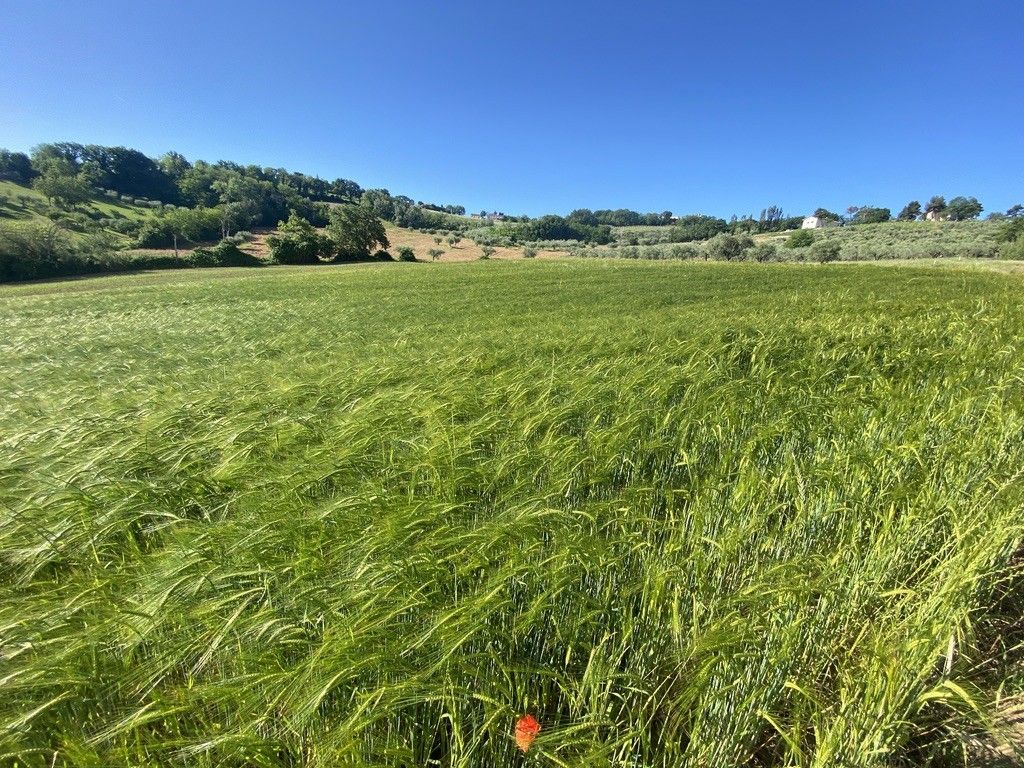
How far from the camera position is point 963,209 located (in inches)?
3871

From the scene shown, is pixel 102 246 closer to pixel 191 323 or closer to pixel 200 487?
pixel 191 323

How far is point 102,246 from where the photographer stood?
54875mm

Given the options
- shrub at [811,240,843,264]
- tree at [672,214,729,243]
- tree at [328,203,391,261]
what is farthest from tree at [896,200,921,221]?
tree at [328,203,391,261]

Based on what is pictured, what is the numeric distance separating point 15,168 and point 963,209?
224656 mm

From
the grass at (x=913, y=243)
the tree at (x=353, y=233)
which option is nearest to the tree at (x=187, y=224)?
the tree at (x=353, y=233)

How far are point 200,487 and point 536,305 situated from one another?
14.7m

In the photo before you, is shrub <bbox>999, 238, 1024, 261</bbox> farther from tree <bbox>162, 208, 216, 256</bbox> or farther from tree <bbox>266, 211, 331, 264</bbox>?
tree <bbox>162, 208, 216, 256</bbox>

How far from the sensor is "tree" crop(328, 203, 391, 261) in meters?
74.4

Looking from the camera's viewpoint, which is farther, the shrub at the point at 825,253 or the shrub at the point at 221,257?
the shrub at the point at 221,257

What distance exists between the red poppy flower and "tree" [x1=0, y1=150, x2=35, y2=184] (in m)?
150

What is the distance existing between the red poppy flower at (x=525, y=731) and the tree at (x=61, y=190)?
121633 mm

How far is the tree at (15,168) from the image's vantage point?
3686 inches

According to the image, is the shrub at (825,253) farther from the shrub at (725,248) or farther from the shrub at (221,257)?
the shrub at (221,257)

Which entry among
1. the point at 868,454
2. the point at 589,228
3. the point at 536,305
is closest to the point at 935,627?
the point at 868,454
